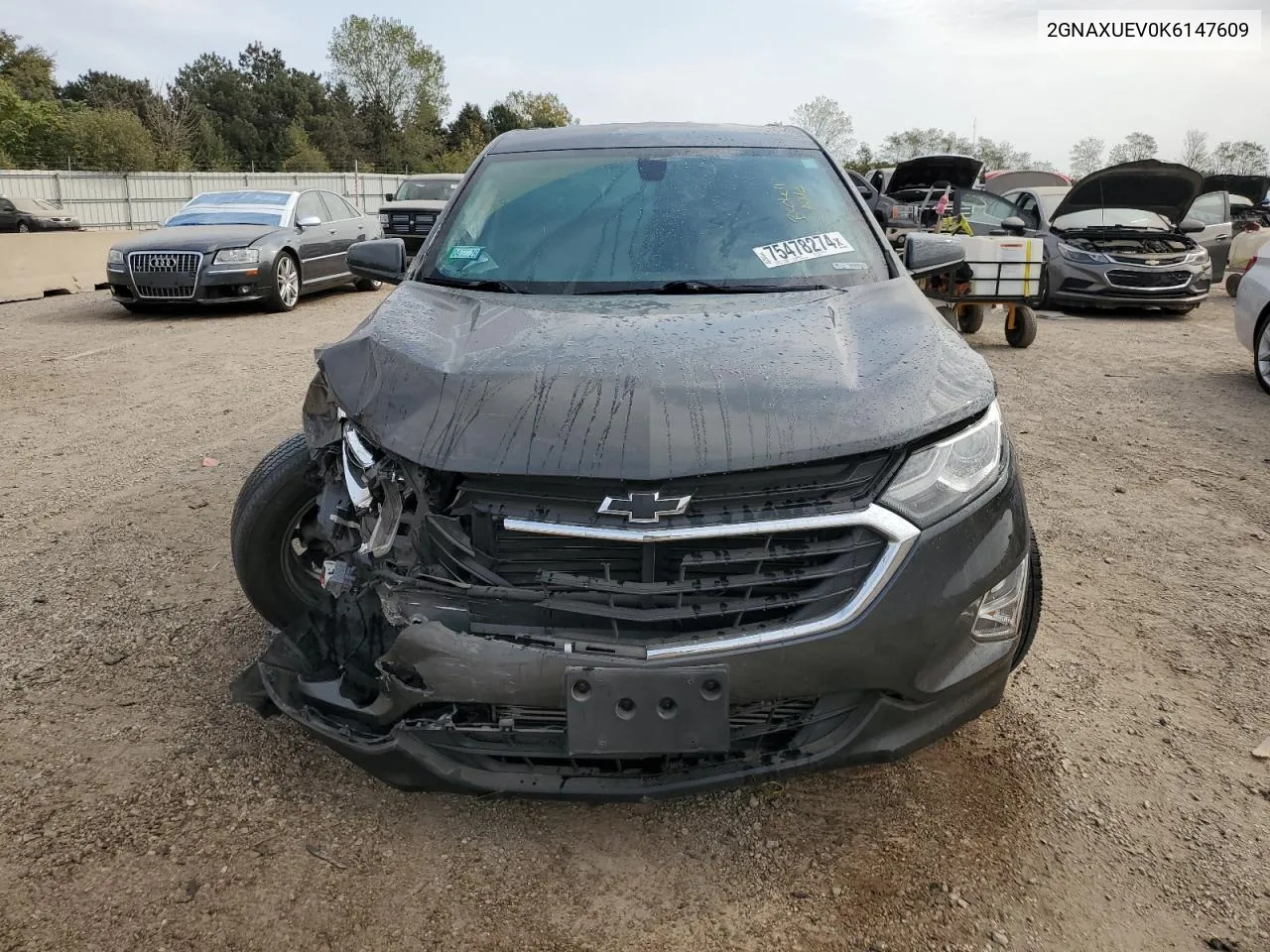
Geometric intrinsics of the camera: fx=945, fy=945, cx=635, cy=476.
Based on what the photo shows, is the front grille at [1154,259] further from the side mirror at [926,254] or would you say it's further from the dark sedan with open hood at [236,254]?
the dark sedan with open hood at [236,254]

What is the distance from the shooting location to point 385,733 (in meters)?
2.04

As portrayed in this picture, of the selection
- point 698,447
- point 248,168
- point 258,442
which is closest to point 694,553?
point 698,447

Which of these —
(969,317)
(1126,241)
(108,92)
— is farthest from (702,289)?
(108,92)

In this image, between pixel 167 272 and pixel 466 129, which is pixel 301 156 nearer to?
pixel 466 129

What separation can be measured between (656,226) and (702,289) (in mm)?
392

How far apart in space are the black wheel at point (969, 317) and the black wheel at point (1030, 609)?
7702 mm

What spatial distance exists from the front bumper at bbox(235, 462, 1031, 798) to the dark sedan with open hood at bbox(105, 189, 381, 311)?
29.9ft

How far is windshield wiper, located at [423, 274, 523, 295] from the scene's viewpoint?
299 cm

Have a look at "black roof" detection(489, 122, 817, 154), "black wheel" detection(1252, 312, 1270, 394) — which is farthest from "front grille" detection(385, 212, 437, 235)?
"black roof" detection(489, 122, 817, 154)

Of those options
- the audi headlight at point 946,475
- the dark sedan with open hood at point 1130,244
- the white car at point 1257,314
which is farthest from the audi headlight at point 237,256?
the audi headlight at point 946,475

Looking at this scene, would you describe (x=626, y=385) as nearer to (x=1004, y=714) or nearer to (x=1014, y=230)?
(x=1004, y=714)

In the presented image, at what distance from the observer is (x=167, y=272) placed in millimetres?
9914

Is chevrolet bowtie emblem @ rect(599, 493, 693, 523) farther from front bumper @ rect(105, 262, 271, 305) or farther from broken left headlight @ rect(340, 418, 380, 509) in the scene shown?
front bumper @ rect(105, 262, 271, 305)

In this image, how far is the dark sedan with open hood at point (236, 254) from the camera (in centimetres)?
995
